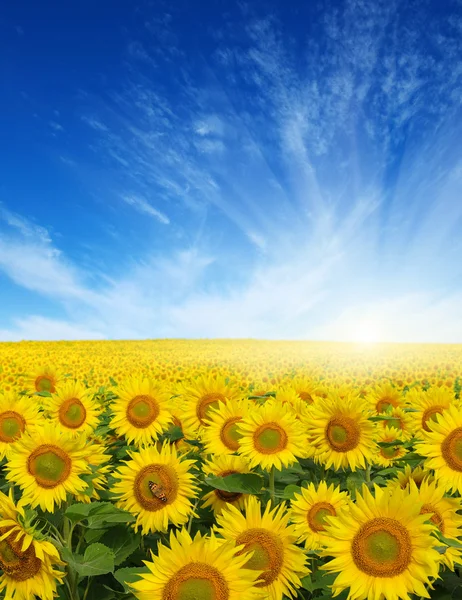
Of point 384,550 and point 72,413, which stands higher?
point 72,413

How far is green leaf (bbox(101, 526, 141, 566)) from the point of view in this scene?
13.6 ft

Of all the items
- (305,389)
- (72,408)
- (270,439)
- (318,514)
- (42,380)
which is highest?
(42,380)

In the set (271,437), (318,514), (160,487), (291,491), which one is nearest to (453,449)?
(318,514)

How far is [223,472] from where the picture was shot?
4.68 m

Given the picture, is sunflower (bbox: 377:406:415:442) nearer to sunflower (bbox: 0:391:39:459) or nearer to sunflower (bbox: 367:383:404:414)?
sunflower (bbox: 367:383:404:414)

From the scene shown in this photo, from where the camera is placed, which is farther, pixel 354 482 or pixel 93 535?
pixel 354 482

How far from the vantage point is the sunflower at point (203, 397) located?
19.0ft

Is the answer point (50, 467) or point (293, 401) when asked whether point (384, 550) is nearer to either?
point (50, 467)

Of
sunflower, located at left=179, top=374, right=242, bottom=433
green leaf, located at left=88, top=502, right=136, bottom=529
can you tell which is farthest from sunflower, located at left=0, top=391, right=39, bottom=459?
green leaf, located at left=88, top=502, right=136, bottom=529

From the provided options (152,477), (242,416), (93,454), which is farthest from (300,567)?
(93,454)

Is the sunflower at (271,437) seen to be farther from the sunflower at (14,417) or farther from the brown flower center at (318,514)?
the sunflower at (14,417)

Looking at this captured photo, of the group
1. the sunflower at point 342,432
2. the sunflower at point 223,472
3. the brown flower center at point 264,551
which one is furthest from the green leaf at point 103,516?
the sunflower at point 342,432

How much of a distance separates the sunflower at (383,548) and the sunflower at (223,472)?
61.0 inches

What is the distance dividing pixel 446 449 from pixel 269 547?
1907 millimetres
